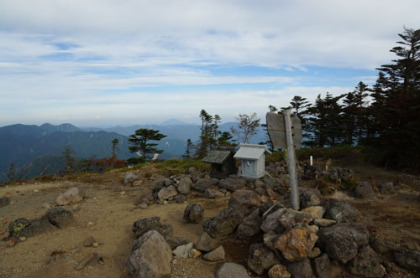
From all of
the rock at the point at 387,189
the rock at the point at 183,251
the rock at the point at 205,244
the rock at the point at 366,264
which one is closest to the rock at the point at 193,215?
the rock at the point at 205,244

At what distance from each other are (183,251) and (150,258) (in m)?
0.98

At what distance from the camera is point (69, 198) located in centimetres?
1100

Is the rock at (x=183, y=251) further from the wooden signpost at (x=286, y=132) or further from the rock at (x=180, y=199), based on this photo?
the rock at (x=180, y=199)

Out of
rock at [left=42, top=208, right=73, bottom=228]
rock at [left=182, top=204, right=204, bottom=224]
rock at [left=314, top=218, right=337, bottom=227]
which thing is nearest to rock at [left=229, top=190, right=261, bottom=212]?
rock at [left=182, top=204, right=204, bottom=224]

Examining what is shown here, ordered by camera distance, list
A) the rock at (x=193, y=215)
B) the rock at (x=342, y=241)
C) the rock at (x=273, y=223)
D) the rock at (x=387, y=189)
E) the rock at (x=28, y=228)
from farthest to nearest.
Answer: the rock at (x=387, y=189), the rock at (x=193, y=215), the rock at (x=28, y=228), the rock at (x=273, y=223), the rock at (x=342, y=241)

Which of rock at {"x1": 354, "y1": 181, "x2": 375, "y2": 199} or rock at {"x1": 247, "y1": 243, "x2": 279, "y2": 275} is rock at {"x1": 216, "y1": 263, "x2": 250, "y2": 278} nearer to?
rock at {"x1": 247, "y1": 243, "x2": 279, "y2": 275}

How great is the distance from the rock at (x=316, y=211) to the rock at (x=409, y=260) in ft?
5.24

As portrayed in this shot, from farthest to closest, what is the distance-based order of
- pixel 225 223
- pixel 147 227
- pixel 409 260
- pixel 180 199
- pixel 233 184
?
pixel 233 184, pixel 180 199, pixel 147 227, pixel 225 223, pixel 409 260

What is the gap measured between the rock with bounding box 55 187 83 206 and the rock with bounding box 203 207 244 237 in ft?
25.6

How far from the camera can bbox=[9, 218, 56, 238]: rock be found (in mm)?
7215

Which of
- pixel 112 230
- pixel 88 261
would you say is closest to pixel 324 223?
pixel 88 261

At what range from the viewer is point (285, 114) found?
5.50 metres

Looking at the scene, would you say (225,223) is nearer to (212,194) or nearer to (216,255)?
(216,255)

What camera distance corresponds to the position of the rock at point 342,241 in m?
4.25
